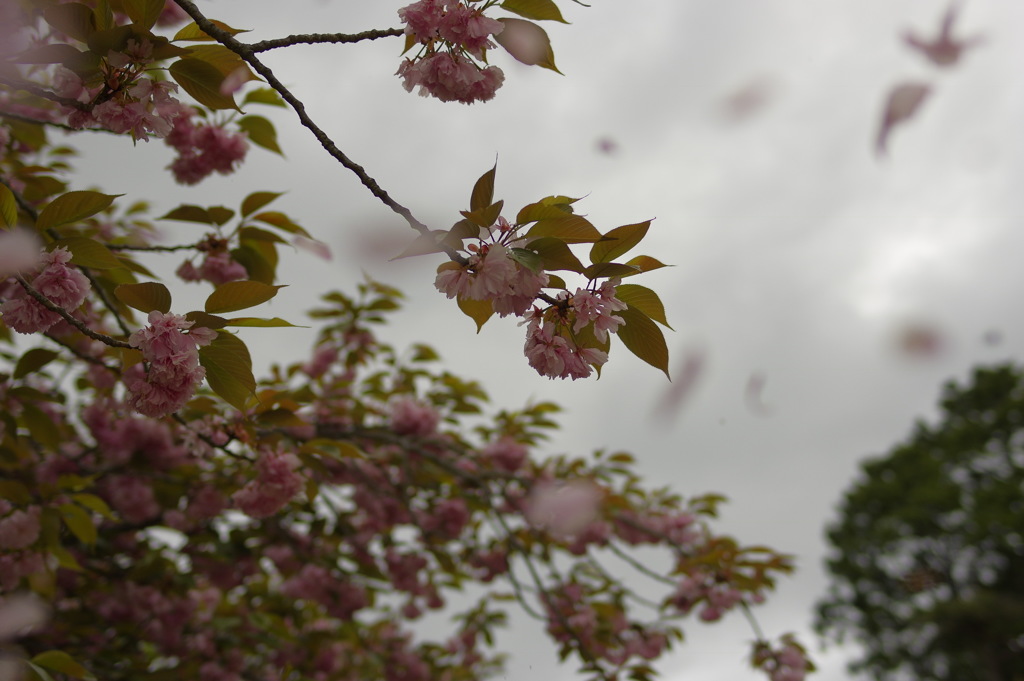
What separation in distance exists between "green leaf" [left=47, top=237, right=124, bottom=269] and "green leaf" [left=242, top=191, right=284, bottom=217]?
1.87 ft

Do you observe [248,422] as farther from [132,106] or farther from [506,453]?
[506,453]

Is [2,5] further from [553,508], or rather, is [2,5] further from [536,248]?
[553,508]

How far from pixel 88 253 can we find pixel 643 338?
0.87m

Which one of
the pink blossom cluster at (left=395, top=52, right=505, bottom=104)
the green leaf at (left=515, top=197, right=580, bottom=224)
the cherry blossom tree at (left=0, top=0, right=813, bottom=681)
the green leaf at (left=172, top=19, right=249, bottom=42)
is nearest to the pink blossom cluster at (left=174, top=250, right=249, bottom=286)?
the cherry blossom tree at (left=0, top=0, right=813, bottom=681)

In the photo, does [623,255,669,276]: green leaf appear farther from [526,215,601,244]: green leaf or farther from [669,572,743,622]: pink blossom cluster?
[669,572,743,622]: pink blossom cluster

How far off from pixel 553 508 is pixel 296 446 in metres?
1.22

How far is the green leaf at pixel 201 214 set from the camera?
5.37ft

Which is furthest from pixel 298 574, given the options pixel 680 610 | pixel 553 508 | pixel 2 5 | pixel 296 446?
pixel 2 5

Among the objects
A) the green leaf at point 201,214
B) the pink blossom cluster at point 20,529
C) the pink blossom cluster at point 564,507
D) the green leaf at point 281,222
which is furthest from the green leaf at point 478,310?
the pink blossom cluster at point 564,507

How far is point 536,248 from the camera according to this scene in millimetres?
897

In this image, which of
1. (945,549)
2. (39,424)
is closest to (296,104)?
(39,424)

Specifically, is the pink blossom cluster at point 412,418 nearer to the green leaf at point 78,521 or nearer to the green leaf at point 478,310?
the green leaf at point 78,521

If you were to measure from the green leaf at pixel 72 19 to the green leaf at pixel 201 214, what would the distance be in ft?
2.18

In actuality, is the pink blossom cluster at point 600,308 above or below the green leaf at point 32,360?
below
